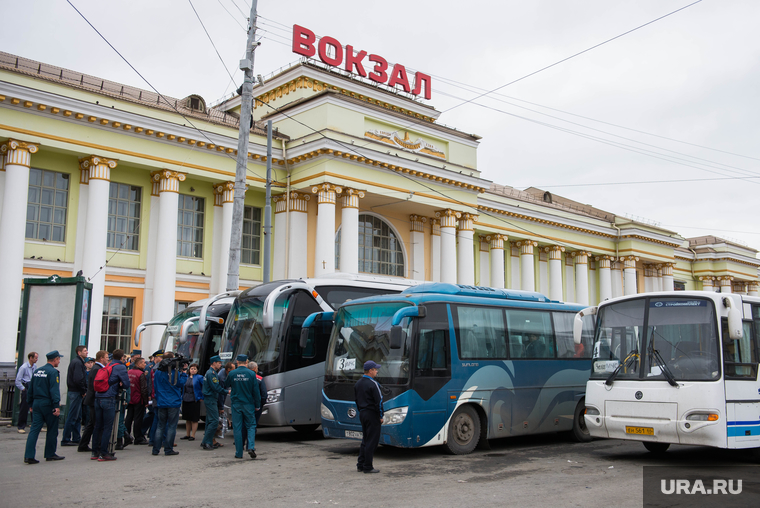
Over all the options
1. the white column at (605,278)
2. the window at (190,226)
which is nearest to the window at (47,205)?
the window at (190,226)

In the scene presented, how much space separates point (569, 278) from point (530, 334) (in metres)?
31.9

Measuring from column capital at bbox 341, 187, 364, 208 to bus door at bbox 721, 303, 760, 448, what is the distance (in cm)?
1927

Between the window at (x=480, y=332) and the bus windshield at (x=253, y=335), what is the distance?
4.00 meters

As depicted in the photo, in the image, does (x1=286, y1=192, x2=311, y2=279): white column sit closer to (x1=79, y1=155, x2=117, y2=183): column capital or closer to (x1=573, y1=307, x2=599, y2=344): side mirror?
(x1=79, y1=155, x2=117, y2=183): column capital

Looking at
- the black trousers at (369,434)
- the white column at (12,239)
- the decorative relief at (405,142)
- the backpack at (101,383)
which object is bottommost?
the black trousers at (369,434)

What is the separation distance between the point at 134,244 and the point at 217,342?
33.3ft

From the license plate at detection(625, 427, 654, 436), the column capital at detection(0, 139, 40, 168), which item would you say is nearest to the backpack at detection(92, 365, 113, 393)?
the license plate at detection(625, 427, 654, 436)

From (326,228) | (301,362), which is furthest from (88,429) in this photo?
(326,228)

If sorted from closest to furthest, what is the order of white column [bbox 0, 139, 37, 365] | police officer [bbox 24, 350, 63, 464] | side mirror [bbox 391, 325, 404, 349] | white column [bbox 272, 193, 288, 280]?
police officer [bbox 24, 350, 63, 464], side mirror [bbox 391, 325, 404, 349], white column [bbox 0, 139, 37, 365], white column [bbox 272, 193, 288, 280]

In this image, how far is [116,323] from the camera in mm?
24828

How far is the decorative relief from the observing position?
96.7 feet

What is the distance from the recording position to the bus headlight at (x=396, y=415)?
35.7ft

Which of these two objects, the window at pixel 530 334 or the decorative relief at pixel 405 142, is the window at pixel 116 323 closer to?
the decorative relief at pixel 405 142

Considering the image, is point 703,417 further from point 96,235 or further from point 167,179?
point 167,179
